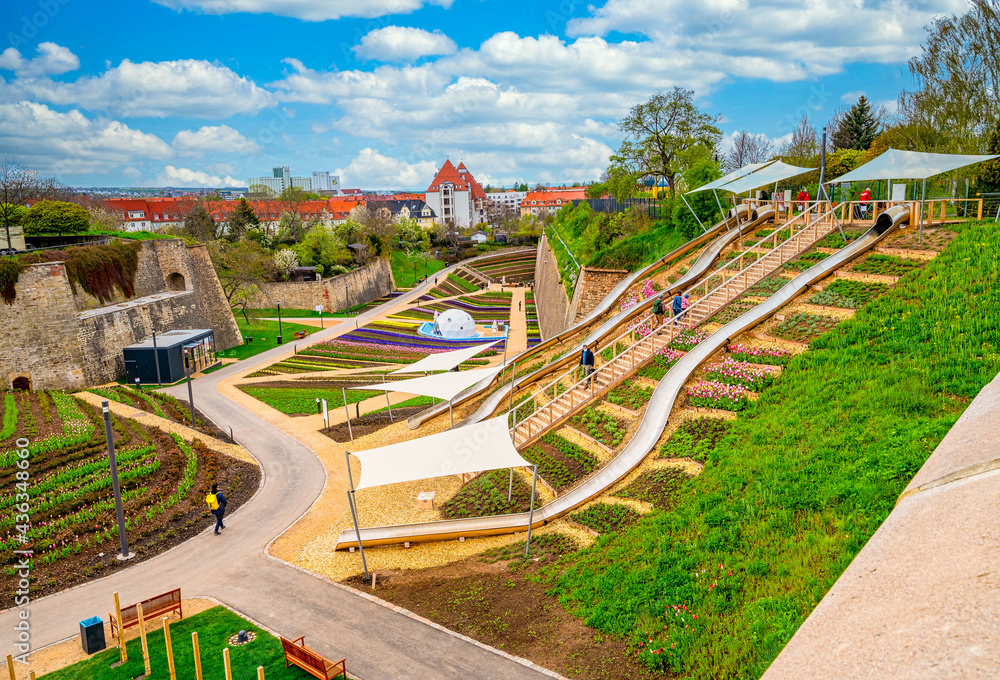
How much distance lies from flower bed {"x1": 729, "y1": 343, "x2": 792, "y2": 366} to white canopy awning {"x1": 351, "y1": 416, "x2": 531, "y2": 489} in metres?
6.88

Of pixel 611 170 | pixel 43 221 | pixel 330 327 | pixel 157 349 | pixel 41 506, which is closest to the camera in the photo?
pixel 41 506

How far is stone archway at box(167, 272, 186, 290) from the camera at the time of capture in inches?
1687

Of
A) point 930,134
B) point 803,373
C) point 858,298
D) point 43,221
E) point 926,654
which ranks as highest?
point 930,134

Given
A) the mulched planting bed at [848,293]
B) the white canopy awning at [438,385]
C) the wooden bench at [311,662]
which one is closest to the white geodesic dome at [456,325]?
the white canopy awning at [438,385]

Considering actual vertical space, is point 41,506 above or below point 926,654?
below

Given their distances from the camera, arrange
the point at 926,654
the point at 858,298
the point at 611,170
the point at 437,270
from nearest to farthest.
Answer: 1. the point at 926,654
2. the point at 858,298
3. the point at 611,170
4. the point at 437,270

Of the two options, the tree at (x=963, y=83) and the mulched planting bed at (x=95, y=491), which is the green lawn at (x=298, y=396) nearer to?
the mulched planting bed at (x=95, y=491)

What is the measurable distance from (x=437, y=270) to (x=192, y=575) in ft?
258

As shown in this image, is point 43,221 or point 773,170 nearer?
point 773,170

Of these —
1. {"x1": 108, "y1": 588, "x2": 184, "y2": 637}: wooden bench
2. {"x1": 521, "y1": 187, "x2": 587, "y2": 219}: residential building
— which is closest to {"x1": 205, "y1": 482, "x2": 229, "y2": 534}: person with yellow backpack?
{"x1": 108, "y1": 588, "x2": 184, "y2": 637}: wooden bench

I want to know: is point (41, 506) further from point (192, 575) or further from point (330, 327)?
point (330, 327)

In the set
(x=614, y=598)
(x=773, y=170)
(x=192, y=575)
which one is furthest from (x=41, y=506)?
(x=773, y=170)

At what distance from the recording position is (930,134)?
3553 centimetres

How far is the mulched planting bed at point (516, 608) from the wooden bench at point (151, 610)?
10.6 feet
